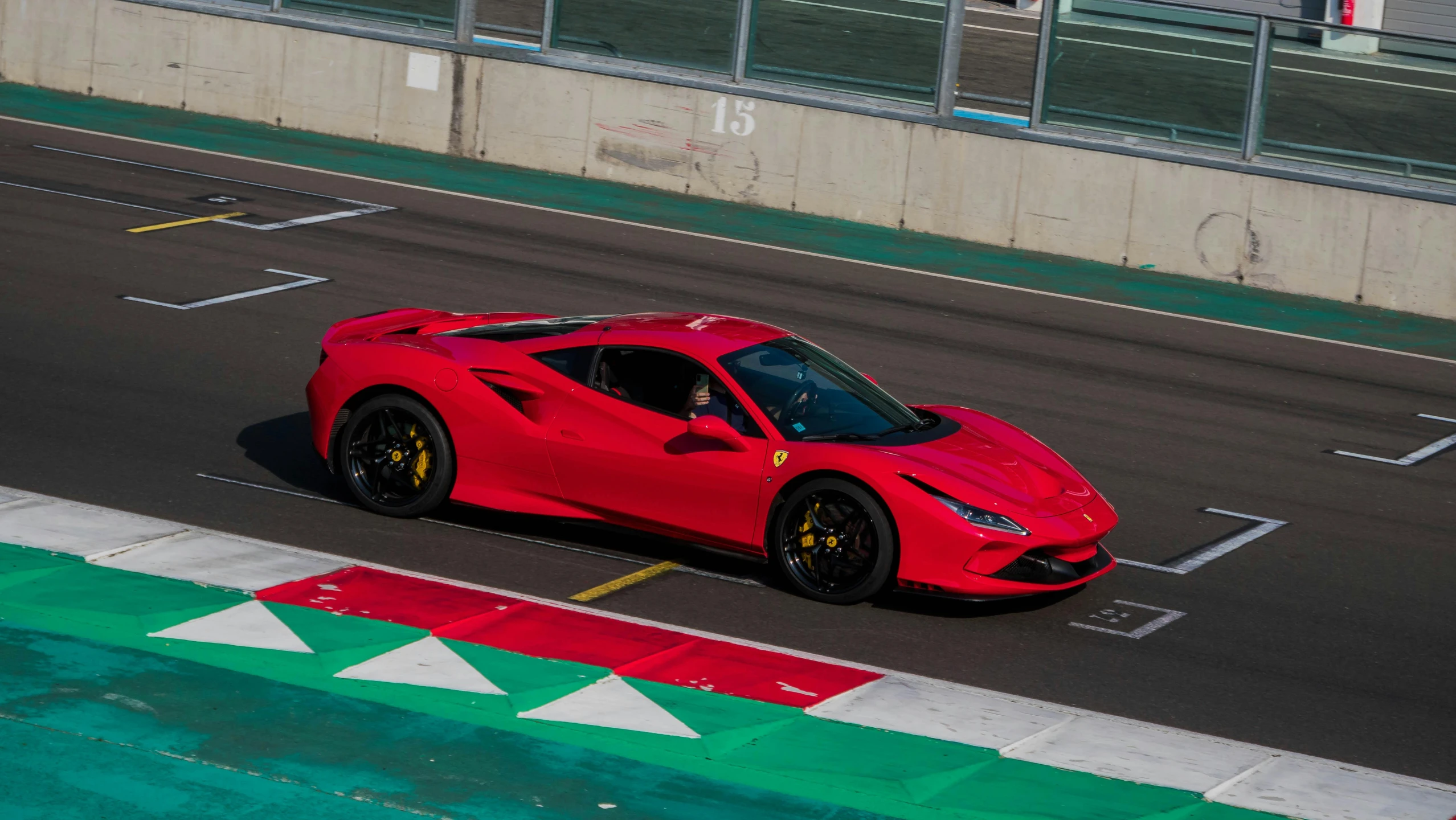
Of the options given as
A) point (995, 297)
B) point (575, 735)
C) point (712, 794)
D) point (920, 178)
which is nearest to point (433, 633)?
point (575, 735)

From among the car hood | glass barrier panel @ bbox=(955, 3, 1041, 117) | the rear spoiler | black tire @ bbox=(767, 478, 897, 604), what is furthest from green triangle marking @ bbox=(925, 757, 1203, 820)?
glass barrier panel @ bbox=(955, 3, 1041, 117)

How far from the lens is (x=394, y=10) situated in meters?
25.0

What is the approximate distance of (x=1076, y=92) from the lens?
840 inches

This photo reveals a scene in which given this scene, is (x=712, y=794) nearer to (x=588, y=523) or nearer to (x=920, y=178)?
(x=588, y=523)

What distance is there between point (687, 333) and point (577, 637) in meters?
2.13

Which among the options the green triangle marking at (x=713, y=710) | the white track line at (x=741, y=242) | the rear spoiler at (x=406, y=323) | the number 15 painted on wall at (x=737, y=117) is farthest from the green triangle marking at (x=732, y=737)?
the number 15 painted on wall at (x=737, y=117)

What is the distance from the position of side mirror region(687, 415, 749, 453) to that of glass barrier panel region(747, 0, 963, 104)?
46.8ft

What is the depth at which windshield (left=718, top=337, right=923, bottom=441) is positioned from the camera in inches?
349

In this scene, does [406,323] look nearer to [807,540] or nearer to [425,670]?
[807,540]

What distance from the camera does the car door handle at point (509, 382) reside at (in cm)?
923

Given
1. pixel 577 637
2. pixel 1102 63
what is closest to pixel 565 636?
pixel 577 637

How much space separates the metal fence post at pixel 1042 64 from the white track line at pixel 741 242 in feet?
10.7

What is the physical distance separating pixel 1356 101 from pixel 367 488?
14759 millimetres

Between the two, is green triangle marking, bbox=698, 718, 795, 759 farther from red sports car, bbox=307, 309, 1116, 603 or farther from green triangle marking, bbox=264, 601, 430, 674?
red sports car, bbox=307, 309, 1116, 603
